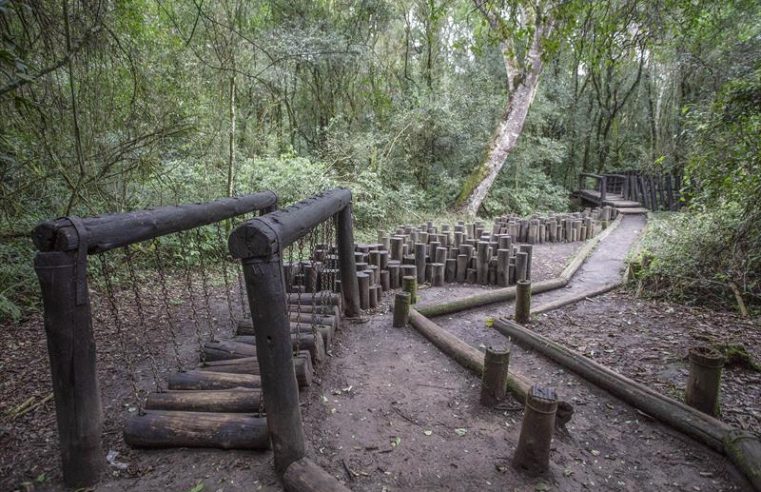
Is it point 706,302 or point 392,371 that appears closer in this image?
point 392,371

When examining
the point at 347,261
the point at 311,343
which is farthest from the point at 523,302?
the point at 311,343

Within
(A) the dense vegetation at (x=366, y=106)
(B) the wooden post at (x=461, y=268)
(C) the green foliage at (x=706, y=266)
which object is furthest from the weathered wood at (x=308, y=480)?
(C) the green foliage at (x=706, y=266)

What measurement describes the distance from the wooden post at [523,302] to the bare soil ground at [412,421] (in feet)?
1.43

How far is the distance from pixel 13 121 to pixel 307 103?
38.1 ft

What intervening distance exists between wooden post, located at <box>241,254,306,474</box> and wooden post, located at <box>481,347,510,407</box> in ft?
5.14

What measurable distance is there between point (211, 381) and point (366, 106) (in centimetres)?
1272

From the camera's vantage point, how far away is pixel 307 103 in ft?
48.5

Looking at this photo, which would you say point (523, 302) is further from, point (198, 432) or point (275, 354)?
point (198, 432)

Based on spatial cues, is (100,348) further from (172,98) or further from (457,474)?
(172,98)

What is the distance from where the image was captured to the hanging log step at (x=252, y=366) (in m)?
3.10

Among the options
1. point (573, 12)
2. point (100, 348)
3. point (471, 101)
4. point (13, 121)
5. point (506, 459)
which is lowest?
point (506, 459)

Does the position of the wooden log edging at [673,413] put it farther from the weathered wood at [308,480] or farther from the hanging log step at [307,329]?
the weathered wood at [308,480]

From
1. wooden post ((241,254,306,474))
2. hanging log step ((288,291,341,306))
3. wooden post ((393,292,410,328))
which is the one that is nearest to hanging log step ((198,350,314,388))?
wooden post ((241,254,306,474))

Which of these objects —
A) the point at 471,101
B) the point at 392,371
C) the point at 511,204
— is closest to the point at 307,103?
the point at 471,101
